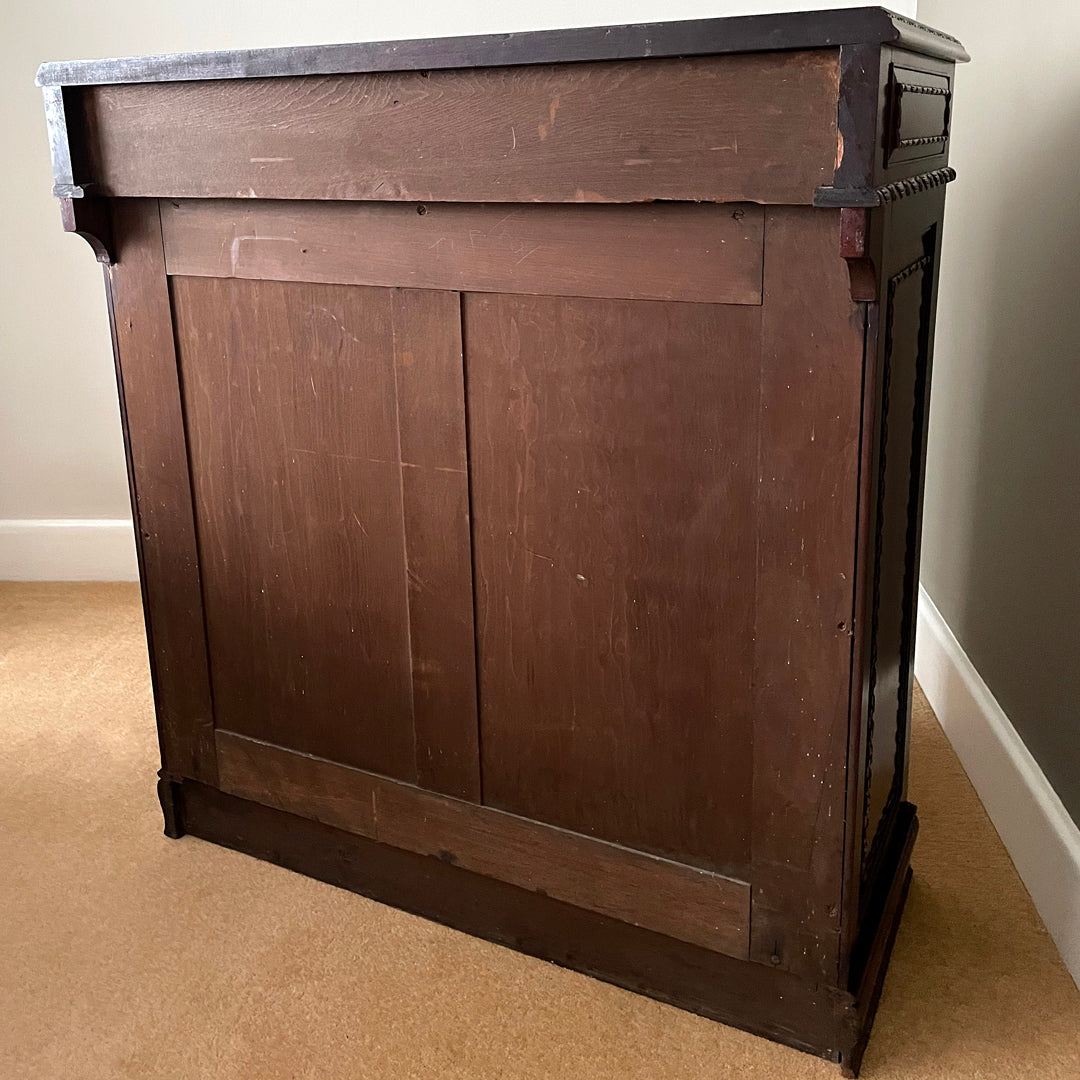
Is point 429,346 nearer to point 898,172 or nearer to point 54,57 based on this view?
point 898,172

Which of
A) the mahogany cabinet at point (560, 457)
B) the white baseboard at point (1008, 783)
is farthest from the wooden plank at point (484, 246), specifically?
the white baseboard at point (1008, 783)

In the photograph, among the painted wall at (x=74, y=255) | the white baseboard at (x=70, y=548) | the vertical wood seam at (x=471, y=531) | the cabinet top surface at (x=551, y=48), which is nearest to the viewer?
the cabinet top surface at (x=551, y=48)

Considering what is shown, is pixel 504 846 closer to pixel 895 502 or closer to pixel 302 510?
pixel 302 510

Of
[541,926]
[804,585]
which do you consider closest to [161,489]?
[541,926]

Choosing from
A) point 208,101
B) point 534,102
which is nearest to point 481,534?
point 534,102

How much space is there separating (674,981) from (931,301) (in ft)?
3.13

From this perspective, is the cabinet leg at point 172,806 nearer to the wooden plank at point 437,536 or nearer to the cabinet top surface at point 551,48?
the wooden plank at point 437,536

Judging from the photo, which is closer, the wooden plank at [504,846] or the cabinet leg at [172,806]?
the wooden plank at [504,846]

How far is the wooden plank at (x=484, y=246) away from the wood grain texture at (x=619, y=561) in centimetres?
3

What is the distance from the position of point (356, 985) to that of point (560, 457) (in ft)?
2.52

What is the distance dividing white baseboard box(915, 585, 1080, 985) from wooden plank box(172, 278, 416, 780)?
92 centimetres

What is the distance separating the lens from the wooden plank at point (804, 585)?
1195mm

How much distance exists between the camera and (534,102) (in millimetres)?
1252

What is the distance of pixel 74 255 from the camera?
2811mm
